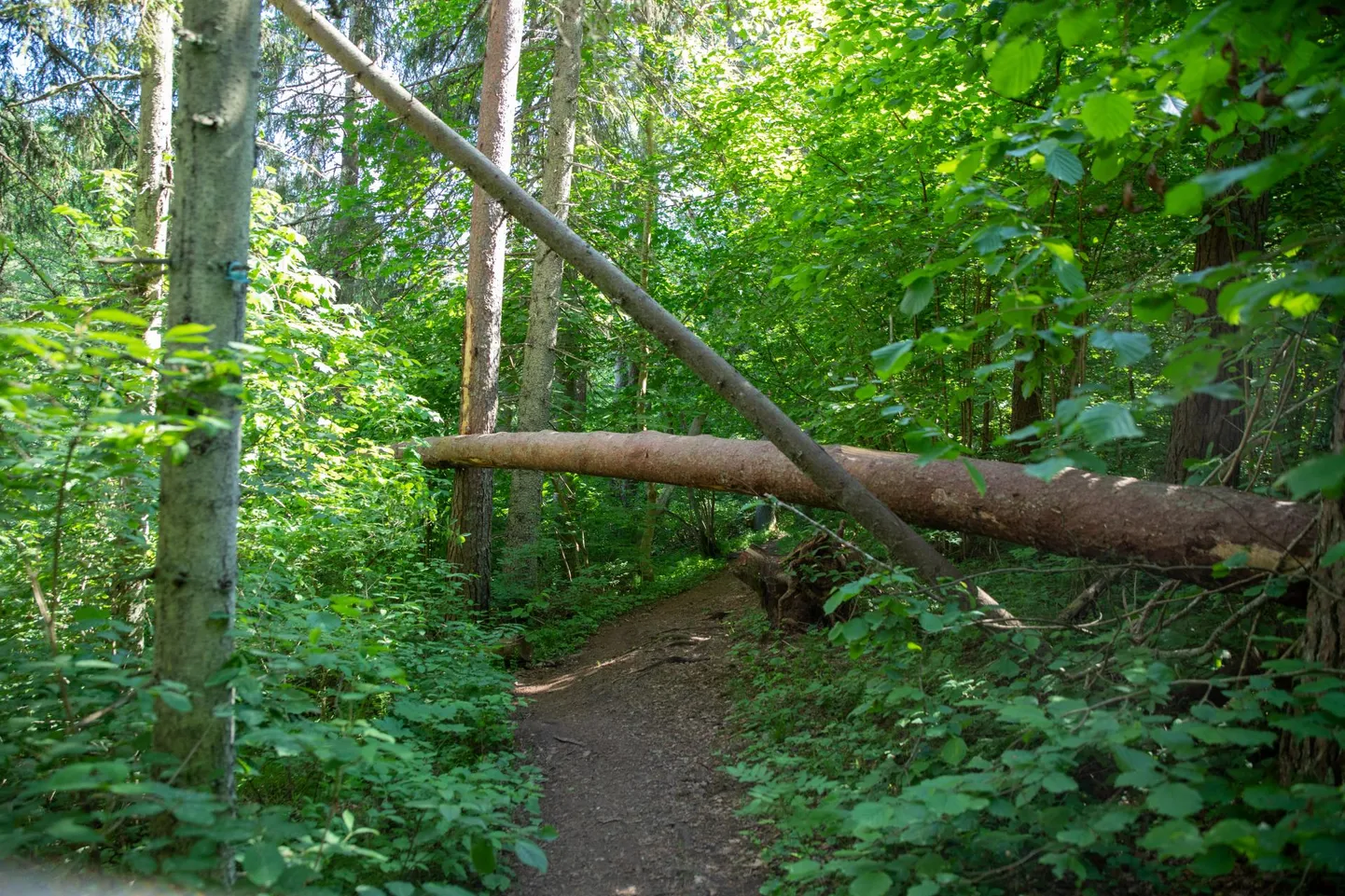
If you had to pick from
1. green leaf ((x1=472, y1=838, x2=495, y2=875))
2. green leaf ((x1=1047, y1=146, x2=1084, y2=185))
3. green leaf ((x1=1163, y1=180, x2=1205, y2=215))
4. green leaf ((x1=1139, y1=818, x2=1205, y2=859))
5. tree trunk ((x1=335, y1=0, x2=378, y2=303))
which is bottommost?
green leaf ((x1=472, y1=838, x2=495, y2=875))

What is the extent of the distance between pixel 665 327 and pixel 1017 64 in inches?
110

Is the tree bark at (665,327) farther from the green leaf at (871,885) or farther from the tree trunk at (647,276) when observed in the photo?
the tree trunk at (647,276)

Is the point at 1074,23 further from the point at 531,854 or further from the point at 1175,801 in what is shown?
the point at 531,854

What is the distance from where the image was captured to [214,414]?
8.79ft

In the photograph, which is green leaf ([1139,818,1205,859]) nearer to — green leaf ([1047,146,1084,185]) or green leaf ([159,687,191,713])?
green leaf ([1047,146,1084,185])

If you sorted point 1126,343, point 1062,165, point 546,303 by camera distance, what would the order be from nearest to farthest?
1. point 1126,343
2. point 1062,165
3. point 546,303

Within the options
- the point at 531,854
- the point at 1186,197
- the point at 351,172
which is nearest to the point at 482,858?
the point at 531,854

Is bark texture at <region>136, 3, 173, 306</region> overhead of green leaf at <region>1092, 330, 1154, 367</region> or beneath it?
overhead

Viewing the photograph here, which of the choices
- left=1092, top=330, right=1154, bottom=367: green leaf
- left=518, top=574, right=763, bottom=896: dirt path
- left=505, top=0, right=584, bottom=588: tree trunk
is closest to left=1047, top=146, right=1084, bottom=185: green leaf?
left=1092, top=330, right=1154, bottom=367: green leaf

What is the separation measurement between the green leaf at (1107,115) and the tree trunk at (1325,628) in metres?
1.21

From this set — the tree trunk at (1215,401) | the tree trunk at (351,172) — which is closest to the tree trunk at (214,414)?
the tree trunk at (1215,401)

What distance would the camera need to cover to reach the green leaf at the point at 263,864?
2346 millimetres

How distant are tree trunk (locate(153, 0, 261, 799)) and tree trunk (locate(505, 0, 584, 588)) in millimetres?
8554

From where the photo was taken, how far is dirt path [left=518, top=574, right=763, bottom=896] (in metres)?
4.23
